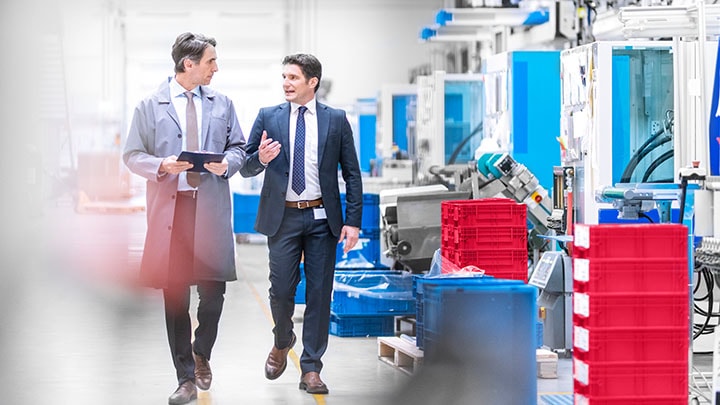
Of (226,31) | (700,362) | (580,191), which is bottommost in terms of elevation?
(700,362)

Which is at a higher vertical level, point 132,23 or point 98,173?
point 132,23

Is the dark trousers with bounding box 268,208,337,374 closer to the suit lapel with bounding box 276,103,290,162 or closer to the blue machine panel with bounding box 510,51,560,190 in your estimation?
the suit lapel with bounding box 276,103,290,162

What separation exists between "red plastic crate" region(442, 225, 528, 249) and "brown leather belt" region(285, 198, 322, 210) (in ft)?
4.24

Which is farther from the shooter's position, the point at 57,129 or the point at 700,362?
the point at 57,129

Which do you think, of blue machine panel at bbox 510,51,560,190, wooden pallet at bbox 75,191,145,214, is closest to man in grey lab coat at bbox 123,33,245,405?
blue machine panel at bbox 510,51,560,190

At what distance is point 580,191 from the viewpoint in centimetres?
694

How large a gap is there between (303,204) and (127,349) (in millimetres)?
Result: 2214

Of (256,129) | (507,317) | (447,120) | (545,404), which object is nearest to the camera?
(507,317)

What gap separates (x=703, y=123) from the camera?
5.94 metres

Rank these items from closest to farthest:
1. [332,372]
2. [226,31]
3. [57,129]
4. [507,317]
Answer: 1. [507,317]
2. [332,372]
3. [57,129]
4. [226,31]

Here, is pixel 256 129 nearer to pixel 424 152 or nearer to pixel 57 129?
pixel 424 152

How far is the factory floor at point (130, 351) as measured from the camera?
5775 mm

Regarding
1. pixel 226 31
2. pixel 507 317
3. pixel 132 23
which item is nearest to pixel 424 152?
pixel 507 317

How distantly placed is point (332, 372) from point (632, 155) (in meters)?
2.22
